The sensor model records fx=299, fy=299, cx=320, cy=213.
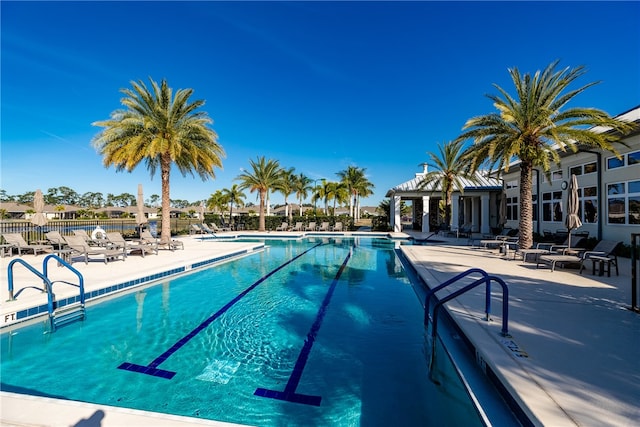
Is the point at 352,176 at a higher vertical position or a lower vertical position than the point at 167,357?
higher

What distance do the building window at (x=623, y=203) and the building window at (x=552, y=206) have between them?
357cm

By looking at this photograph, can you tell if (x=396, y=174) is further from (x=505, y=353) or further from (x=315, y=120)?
(x=505, y=353)

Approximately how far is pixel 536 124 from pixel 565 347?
34.9ft

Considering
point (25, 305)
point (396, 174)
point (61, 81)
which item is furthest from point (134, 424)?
point (396, 174)

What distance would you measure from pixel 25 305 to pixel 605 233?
18922 mm

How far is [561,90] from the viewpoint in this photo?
11422 millimetres

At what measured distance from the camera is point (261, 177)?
2856cm

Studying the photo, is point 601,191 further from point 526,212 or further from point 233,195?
point 233,195

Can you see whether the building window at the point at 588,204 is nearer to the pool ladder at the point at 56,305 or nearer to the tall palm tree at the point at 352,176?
the pool ladder at the point at 56,305

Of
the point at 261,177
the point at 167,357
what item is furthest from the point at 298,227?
the point at 167,357

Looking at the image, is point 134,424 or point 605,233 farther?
point 605,233

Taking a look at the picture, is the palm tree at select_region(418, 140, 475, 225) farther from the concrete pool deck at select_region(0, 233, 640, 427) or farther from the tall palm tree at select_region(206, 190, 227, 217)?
the tall palm tree at select_region(206, 190, 227, 217)

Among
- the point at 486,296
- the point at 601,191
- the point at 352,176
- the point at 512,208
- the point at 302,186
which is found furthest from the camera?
the point at 302,186

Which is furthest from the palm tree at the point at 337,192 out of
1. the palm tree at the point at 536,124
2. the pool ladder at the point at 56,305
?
the pool ladder at the point at 56,305
